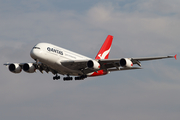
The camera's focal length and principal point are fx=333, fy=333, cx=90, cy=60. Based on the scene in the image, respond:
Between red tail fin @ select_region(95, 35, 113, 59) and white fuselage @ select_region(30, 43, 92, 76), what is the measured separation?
11391mm

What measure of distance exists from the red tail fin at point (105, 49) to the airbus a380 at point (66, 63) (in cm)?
584

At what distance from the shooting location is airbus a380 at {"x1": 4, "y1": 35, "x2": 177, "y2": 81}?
44.9 metres

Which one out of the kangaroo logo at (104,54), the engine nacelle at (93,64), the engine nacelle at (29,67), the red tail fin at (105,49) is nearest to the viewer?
the engine nacelle at (93,64)

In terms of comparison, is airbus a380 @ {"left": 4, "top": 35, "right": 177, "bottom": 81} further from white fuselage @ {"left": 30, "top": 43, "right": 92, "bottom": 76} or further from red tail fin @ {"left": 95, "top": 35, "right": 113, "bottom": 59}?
red tail fin @ {"left": 95, "top": 35, "right": 113, "bottom": 59}

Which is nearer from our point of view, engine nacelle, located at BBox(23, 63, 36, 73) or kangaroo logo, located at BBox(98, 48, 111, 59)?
engine nacelle, located at BBox(23, 63, 36, 73)


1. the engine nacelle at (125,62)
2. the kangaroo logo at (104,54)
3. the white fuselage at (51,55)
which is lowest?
the engine nacelle at (125,62)

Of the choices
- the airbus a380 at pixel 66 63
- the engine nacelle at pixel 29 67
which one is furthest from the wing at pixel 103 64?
the engine nacelle at pixel 29 67

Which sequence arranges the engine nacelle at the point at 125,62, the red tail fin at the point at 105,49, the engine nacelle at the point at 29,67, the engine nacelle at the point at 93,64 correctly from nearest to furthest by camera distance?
the engine nacelle at the point at 125,62 < the engine nacelle at the point at 93,64 < the engine nacelle at the point at 29,67 < the red tail fin at the point at 105,49

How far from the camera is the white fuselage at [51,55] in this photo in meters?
44.4

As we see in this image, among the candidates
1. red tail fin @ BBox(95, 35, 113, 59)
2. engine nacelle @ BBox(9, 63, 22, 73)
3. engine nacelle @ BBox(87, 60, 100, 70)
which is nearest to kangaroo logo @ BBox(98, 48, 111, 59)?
red tail fin @ BBox(95, 35, 113, 59)

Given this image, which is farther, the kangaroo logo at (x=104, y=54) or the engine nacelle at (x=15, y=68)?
the kangaroo logo at (x=104, y=54)

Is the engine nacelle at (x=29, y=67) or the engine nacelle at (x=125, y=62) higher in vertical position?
the engine nacelle at (x=29, y=67)

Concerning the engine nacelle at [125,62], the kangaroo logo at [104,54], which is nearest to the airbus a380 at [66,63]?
the engine nacelle at [125,62]

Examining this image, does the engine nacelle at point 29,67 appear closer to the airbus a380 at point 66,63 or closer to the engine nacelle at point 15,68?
the airbus a380 at point 66,63
